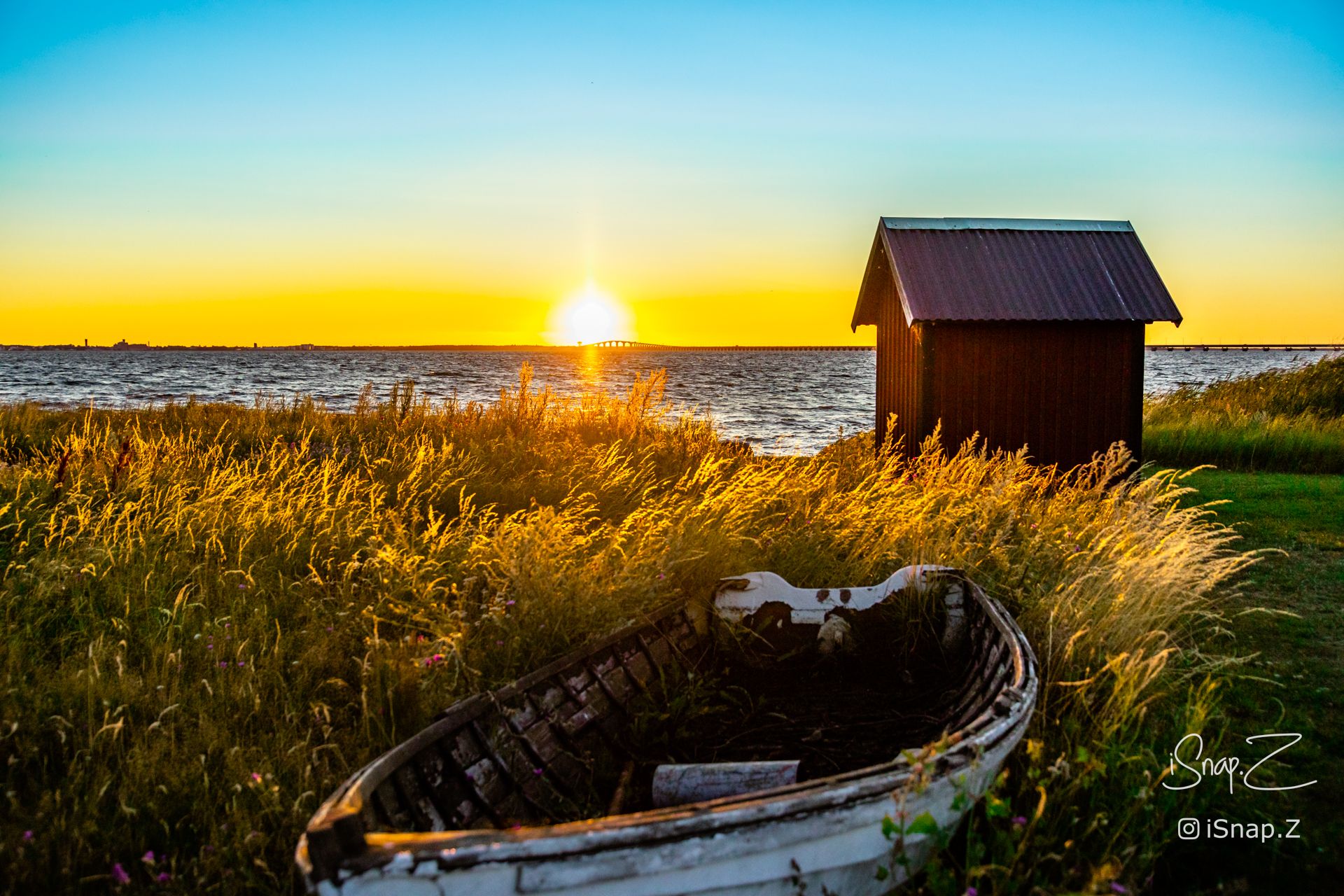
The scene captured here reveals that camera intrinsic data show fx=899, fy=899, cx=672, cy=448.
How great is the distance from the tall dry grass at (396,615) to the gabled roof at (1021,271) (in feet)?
10.7

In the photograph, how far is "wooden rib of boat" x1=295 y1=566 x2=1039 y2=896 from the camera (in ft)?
8.91

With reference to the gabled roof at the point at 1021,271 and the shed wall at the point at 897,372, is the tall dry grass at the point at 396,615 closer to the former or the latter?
the shed wall at the point at 897,372

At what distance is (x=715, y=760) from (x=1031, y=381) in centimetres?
952

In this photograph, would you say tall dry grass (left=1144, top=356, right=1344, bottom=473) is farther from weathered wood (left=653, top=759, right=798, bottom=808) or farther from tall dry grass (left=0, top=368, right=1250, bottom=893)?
weathered wood (left=653, top=759, right=798, bottom=808)

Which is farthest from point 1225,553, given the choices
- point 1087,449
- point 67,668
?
point 67,668

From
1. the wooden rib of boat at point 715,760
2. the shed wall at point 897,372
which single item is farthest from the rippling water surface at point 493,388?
the wooden rib of boat at point 715,760

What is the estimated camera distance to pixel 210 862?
358 cm

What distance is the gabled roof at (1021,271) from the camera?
12.5 m

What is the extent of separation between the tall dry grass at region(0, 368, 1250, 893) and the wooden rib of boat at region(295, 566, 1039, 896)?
0.29 metres

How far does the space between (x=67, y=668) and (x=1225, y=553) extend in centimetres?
1102

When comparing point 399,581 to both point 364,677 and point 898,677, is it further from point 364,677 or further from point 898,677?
point 898,677

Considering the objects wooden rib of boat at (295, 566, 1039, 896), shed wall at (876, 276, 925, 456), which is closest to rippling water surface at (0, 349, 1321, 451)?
shed wall at (876, 276, 925, 456)

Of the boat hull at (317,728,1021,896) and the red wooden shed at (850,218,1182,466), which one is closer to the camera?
the boat hull at (317,728,1021,896)

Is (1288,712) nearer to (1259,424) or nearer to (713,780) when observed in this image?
(713,780)
